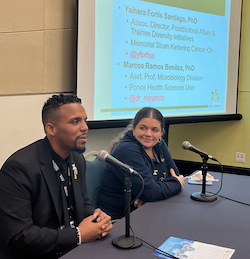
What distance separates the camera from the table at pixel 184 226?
51.0 inches

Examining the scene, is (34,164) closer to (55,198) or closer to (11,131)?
(55,198)

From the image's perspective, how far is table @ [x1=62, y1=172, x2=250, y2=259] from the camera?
1.30m

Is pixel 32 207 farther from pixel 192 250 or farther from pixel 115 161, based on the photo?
pixel 192 250

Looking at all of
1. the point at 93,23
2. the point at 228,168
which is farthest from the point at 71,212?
the point at 228,168

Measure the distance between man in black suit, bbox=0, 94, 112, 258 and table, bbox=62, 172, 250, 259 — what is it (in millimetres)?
103

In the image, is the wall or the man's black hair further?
the wall

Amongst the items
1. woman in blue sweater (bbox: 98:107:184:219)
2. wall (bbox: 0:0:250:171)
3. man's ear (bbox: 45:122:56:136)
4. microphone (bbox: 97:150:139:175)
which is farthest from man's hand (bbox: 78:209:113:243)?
wall (bbox: 0:0:250:171)

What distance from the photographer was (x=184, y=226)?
5.05 feet

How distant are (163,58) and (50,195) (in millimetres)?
2283

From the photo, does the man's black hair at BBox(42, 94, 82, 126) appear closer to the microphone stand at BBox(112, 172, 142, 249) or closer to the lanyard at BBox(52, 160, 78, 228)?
the lanyard at BBox(52, 160, 78, 228)

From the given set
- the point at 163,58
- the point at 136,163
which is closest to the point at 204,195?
the point at 136,163

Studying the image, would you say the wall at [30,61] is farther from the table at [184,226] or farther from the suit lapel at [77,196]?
the table at [184,226]

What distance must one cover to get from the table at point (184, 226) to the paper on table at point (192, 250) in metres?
0.03

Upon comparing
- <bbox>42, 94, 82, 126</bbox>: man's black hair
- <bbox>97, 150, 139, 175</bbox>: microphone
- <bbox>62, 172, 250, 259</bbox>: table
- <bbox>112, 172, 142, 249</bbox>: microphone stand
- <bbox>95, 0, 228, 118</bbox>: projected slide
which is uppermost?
<bbox>95, 0, 228, 118</bbox>: projected slide
